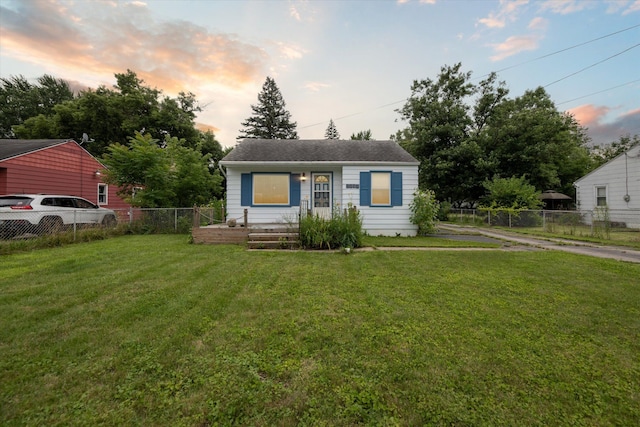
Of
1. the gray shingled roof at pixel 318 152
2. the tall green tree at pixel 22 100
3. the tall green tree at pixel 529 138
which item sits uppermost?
the tall green tree at pixel 22 100

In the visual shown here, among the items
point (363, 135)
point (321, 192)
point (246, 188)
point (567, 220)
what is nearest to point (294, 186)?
point (321, 192)

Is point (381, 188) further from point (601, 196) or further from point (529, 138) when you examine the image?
point (601, 196)

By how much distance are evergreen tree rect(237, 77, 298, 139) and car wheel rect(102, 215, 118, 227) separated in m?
29.3

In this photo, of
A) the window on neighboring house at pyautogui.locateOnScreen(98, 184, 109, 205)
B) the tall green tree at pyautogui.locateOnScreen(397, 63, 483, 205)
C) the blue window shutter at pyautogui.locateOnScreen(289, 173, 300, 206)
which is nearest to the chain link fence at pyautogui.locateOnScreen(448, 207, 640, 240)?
the tall green tree at pyautogui.locateOnScreen(397, 63, 483, 205)

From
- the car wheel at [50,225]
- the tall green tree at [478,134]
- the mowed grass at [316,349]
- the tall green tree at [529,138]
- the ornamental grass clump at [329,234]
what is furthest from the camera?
the tall green tree at [478,134]

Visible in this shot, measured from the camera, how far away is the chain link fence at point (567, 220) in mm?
11680

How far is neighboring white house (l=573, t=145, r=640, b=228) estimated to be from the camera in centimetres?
1405

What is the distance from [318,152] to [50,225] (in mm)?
10341

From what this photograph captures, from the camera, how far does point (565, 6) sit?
1120cm

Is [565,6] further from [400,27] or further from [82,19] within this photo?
[82,19]

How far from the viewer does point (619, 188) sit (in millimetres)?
14977

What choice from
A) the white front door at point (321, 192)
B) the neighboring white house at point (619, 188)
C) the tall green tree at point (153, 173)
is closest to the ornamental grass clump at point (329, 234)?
the white front door at point (321, 192)

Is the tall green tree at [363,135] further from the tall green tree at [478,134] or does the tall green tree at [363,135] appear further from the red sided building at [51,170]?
the red sided building at [51,170]

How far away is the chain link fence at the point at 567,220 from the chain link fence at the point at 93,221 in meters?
16.9
